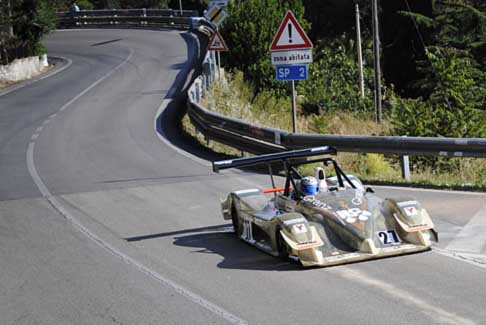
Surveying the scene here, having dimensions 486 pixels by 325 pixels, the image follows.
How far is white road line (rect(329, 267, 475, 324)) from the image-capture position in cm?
711

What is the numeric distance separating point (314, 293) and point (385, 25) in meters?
39.9

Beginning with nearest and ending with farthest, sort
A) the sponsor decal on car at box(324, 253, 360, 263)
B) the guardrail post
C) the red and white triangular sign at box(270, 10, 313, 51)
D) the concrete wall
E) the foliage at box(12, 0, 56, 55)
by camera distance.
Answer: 1. the sponsor decal on car at box(324, 253, 360, 263)
2. the guardrail post
3. the red and white triangular sign at box(270, 10, 313, 51)
4. the concrete wall
5. the foliage at box(12, 0, 56, 55)

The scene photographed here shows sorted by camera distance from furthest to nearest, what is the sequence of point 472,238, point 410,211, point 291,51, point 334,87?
point 334,87 → point 291,51 → point 472,238 → point 410,211

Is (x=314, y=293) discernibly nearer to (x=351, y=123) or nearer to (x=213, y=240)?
(x=213, y=240)

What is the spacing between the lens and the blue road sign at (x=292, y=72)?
1634 centimetres

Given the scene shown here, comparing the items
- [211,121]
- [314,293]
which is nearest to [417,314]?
[314,293]

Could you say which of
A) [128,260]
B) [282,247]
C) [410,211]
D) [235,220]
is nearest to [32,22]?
[235,220]

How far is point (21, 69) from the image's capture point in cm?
4347

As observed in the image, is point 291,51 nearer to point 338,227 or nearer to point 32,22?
point 338,227

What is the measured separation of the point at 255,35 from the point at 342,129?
9.70 metres

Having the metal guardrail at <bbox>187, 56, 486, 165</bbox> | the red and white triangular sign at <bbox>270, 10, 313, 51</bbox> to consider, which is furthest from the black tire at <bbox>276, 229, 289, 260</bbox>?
the red and white triangular sign at <bbox>270, 10, 313, 51</bbox>

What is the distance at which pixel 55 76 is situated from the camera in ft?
139

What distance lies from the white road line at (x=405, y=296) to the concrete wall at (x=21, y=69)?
36.1m

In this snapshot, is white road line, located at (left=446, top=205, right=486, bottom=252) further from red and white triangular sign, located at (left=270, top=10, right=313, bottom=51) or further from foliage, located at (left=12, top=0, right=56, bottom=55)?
foliage, located at (left=12, top=0, right=56, bottom=55)
